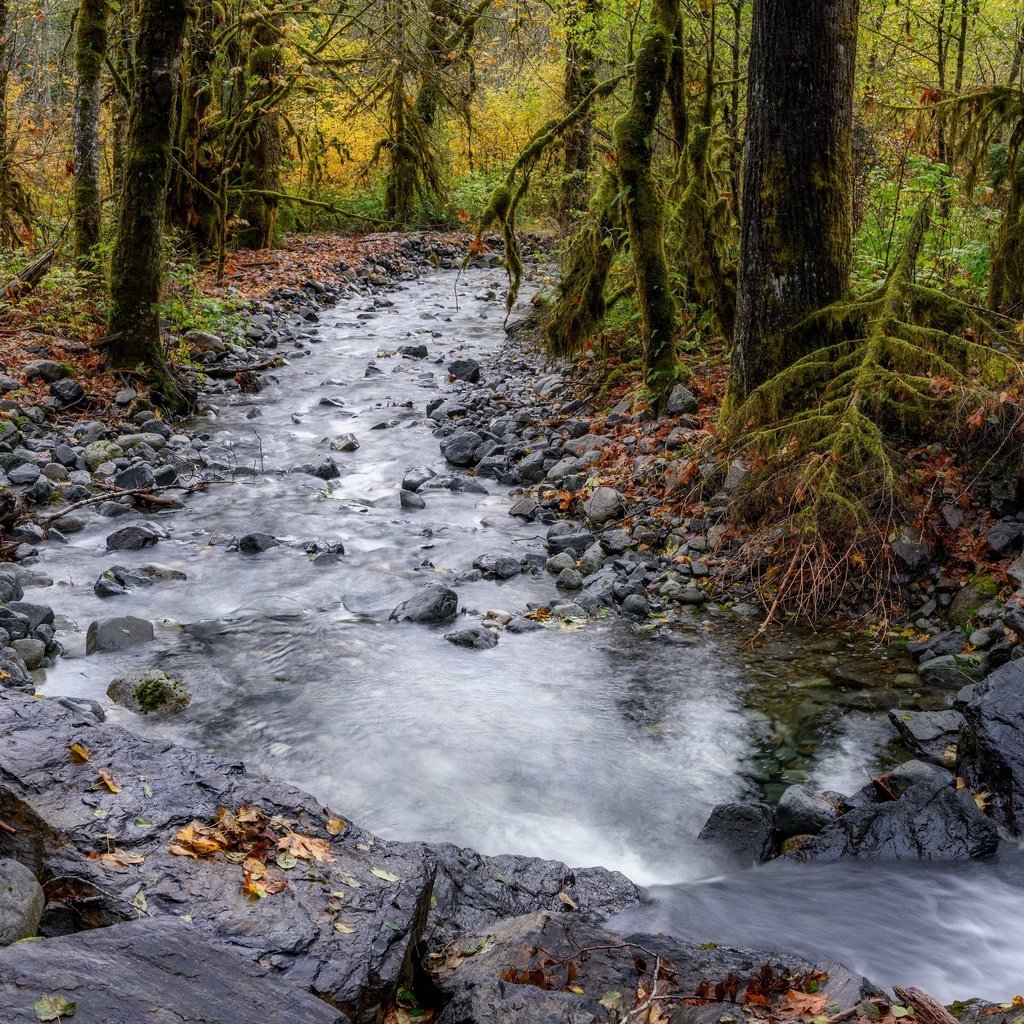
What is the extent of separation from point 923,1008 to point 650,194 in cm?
778

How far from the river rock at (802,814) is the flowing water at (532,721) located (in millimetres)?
231

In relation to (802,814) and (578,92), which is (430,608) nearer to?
(802,814)

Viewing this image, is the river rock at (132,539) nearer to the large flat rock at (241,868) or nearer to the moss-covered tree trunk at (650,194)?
the large flat rock at (241,868)

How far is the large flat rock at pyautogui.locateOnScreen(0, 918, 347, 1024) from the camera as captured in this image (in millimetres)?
2021

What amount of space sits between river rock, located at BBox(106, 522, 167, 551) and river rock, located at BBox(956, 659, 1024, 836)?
6344 millimetres

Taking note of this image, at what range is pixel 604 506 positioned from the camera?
7957mm

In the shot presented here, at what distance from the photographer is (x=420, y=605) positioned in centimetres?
667

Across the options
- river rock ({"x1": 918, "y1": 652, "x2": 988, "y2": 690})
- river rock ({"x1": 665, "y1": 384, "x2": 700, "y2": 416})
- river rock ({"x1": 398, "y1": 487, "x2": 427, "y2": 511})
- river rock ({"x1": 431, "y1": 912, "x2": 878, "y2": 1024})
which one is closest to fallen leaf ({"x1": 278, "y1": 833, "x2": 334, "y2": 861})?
river rock ({"x1": 431, "y1": 912, "x2": 878, "y2": 1024})

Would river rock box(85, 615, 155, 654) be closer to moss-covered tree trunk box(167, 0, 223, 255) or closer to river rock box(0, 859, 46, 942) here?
river rock box(0, 859, 46, 942)

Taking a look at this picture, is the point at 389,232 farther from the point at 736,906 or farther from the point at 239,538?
the point at 736,906

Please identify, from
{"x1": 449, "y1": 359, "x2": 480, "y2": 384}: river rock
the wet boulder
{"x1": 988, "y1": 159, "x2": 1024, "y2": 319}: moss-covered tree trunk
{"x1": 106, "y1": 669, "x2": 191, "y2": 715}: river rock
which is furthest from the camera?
{"x1": 449, "y1": 359, "x2": 480, "y2": 384}: river rock

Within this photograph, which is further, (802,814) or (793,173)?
(793,173)

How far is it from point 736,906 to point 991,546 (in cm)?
316

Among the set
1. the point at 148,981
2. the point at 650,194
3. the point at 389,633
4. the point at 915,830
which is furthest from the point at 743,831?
the point at 650,194
